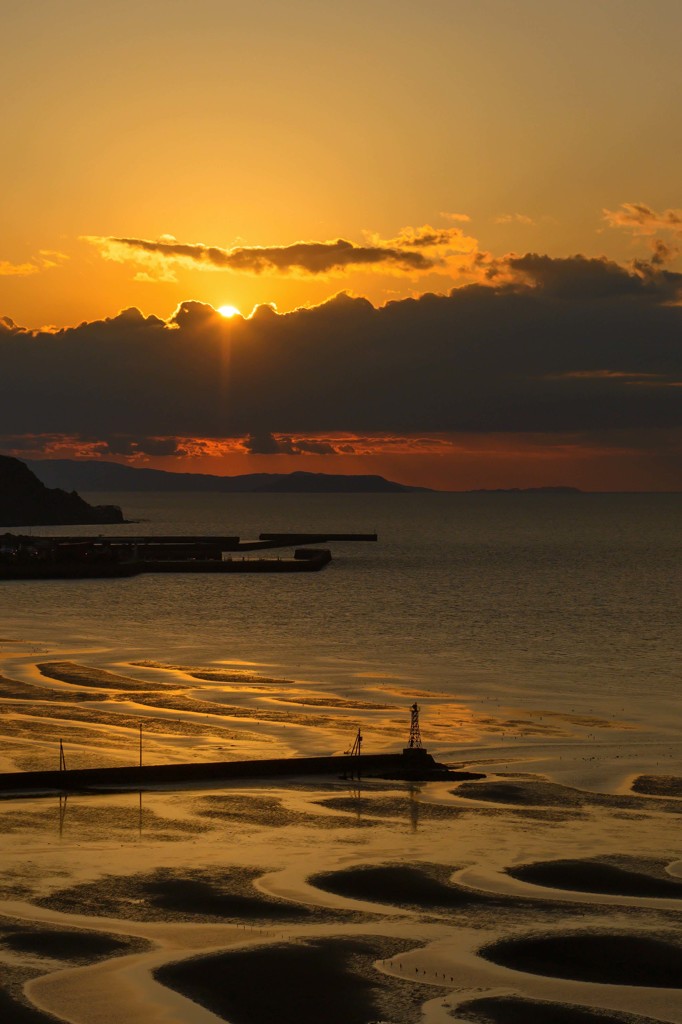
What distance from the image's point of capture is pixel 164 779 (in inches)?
1416

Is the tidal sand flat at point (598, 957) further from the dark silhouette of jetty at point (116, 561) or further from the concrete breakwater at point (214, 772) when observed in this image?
the dark silhouette of jetty at point (116, 561)

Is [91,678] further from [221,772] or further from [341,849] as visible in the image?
[341,849]

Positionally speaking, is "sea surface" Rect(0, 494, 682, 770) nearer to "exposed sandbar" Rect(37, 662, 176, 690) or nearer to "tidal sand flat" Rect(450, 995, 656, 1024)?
"exposed sandbar" Rect(37, 662, 176, 690)

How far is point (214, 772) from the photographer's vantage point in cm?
3653

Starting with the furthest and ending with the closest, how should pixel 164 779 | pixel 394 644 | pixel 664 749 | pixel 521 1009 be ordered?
pixel 394 644, pixel 664 749, pixel 164 779, pixel 521 1009

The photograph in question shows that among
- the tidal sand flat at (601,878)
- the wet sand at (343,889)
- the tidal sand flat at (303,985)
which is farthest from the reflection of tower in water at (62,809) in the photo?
the tidal sand flat at (601,878)

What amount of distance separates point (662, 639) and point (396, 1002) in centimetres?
6742

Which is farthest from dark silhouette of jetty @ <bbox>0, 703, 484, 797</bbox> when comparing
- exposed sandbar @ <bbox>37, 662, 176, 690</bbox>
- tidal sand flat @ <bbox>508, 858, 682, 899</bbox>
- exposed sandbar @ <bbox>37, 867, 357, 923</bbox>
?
exposed sandbar @ <bbox>37, 662, 176, 690</bbox>

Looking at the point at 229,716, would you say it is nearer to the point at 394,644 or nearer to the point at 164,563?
the point at 394,644

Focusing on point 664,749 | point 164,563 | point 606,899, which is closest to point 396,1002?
point 606,899

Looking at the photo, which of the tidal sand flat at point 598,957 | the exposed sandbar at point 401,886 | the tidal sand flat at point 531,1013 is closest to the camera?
the tidal sand flat at point 531,1013

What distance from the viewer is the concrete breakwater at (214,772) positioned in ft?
114

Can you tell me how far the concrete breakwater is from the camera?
34844 mm

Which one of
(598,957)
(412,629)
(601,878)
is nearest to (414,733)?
(601,878)
